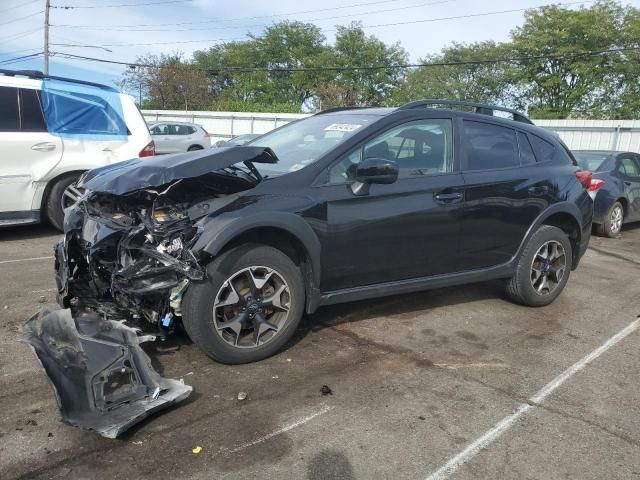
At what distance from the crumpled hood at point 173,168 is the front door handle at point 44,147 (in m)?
3.82

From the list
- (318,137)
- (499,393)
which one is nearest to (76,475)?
(499,393)

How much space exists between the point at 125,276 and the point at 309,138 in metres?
1.86

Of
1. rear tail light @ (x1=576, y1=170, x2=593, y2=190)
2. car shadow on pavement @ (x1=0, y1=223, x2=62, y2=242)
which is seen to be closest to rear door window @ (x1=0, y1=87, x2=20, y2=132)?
car shadow on pavement @ (x1=0, y1=223, x2=62, y2=242)

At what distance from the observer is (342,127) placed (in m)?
4.38

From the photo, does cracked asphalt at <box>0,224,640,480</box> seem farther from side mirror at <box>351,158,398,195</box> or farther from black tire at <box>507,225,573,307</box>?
side mirror at <box>351,158,398,195</box>

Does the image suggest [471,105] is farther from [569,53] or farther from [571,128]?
[569,53]

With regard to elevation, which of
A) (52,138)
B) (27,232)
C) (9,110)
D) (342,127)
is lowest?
(27,232)

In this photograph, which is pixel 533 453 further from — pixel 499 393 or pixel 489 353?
pixel 489 353

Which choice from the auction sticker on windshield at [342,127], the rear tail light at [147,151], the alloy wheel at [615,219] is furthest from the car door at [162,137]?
the auction sticker on windshield at [342,127]

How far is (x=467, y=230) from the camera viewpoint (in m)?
4.57

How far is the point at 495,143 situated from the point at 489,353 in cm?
189

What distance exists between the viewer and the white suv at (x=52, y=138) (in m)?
6.82

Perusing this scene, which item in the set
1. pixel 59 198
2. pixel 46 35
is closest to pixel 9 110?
pixel 59 198

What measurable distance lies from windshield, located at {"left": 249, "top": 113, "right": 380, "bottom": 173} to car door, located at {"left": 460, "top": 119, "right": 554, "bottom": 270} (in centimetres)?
101
